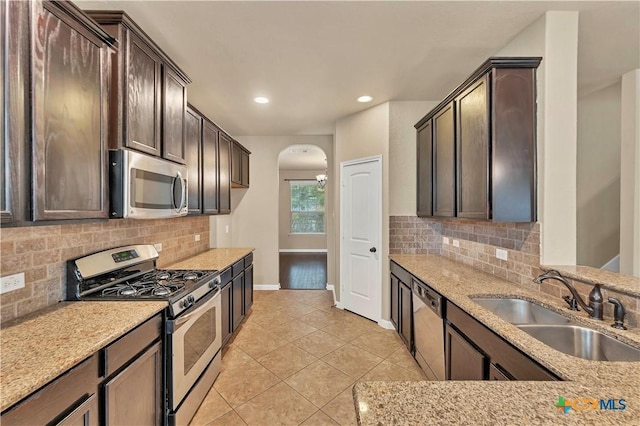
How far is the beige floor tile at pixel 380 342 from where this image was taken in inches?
108

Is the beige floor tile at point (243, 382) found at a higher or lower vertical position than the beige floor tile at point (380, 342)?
lower

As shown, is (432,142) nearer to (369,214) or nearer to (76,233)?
(369,214)

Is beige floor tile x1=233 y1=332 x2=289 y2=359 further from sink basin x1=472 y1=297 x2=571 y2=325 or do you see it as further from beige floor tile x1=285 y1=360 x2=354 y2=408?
sink basin x1=472 y1=297 x2=571 y2=325

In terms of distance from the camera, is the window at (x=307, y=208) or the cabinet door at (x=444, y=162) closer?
the cabinet door at (x=444, y=162)

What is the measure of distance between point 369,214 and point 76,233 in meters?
2.90

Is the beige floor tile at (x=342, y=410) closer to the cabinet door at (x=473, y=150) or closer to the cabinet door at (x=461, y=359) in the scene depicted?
the cabinet door at (x=461, y=359)

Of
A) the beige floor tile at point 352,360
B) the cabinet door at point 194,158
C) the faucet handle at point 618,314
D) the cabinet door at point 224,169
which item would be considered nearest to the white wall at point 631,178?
the faucet handle at point 618,314

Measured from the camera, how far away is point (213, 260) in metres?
2.95

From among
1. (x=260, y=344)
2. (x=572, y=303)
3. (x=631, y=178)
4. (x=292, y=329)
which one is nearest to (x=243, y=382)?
(x=260, y=344)

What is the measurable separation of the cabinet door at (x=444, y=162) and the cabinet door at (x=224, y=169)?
2.64 meters

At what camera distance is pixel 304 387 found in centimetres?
220

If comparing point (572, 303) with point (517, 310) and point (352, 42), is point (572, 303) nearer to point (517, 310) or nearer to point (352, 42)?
point (517, 310)

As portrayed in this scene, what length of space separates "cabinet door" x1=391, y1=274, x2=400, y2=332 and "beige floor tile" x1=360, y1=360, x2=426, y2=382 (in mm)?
524

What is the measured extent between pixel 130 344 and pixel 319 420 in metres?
1.37
